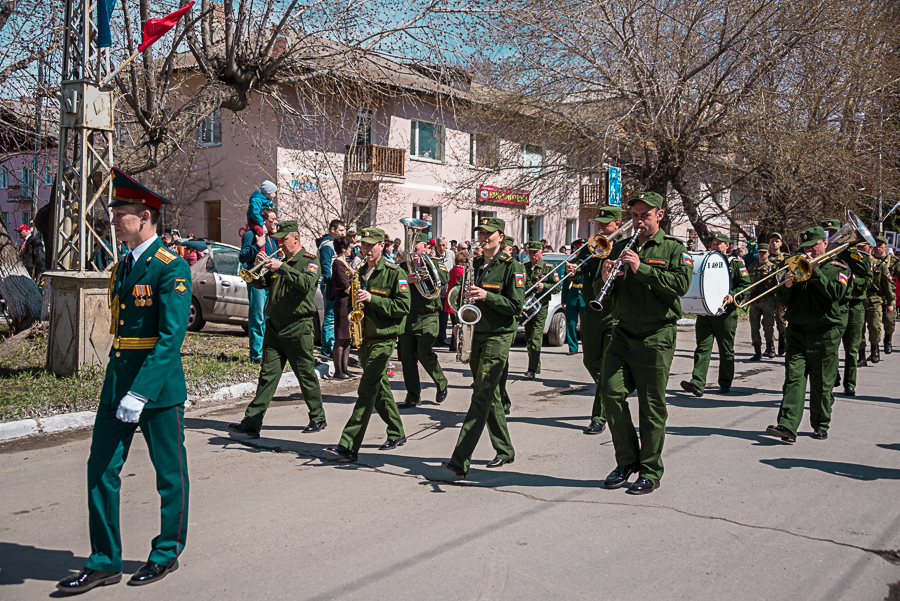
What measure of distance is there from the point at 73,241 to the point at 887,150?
19719mm

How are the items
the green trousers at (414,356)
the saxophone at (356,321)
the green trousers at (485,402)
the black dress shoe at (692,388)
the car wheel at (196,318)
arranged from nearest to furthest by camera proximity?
the green trousers at (485,402)
the saxophone at (356,321)
the green trousers at (414,356)
the black dress shoe at (692,388)
the car wheel at (196,318)

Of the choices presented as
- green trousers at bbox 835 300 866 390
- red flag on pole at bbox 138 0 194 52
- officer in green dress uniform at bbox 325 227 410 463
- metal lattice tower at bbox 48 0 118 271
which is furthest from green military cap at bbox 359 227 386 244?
green trousers at bbox 835 300 866 390

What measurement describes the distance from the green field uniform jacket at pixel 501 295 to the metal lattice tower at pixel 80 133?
17.9 feet

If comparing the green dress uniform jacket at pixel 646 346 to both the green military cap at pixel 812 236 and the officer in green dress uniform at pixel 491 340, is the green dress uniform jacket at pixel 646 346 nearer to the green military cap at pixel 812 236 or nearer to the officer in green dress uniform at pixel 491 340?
the officer in green dress uniform at pixel 491 340

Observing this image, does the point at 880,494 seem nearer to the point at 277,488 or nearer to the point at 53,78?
the point at 277,488

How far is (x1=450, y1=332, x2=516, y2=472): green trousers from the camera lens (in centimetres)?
577

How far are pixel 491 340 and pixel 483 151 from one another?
49.8ft

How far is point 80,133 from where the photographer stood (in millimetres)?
9438

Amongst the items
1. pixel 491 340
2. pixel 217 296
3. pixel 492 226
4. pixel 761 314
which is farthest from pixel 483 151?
pixel 491 340

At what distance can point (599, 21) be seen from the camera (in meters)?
17.5

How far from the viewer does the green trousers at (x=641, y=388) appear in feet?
17.9

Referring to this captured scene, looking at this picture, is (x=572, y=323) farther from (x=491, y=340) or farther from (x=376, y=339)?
(x=491, y=340)

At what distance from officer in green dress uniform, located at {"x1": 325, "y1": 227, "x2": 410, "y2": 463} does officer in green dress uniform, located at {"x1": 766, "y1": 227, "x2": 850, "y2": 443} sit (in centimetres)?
355

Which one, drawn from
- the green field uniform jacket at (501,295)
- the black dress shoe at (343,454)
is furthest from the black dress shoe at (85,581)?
the green field uniform jacket at (501,295)
